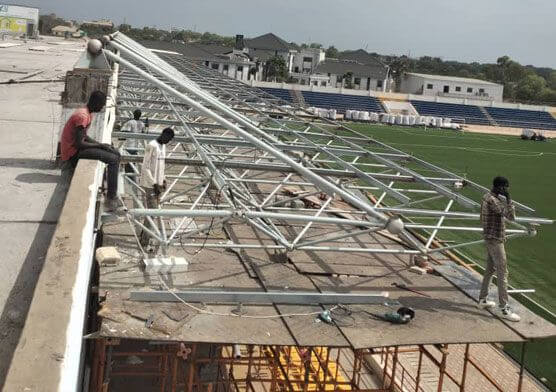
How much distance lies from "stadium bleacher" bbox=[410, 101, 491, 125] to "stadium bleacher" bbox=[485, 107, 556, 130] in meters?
2.19

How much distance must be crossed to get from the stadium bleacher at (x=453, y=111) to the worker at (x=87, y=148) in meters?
81.7

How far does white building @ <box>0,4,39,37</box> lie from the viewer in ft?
195

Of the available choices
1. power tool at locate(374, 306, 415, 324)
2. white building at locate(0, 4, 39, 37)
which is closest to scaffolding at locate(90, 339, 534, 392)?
power tool at locate(374, 306, 415, 324)

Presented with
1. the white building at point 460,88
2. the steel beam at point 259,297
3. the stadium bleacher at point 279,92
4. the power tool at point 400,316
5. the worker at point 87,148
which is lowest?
the power tool at point 400,316

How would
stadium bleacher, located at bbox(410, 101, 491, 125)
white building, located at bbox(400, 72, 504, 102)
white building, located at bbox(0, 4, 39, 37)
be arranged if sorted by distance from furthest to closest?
white building, located at bbox(400, 72, 504, 102) → stadium bleacher, located at bbox(410, 101, 491, 125) → white building, located at bbox(0, 4, 39, 37)

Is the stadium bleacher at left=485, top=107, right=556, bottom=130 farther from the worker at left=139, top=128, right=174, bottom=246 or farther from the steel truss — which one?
the worker at left=139, top=128, right=174, bottom=246

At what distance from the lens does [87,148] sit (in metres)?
8.86

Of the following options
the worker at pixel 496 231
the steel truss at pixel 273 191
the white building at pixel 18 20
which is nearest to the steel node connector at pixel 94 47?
the steel truss at pixel 273 191

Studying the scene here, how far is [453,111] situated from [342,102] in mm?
16557

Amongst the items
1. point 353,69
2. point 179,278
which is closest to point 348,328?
point 179,278

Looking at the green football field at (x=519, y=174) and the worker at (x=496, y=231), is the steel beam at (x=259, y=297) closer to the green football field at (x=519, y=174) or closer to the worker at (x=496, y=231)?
the worker at (x=496, y=231)

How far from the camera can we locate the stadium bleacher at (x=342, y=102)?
84438 mm

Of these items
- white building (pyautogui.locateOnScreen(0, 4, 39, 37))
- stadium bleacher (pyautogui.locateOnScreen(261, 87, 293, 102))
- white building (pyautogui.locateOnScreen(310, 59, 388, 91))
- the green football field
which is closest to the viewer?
the green football field

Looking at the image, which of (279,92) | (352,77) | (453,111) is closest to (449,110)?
(453,111)
